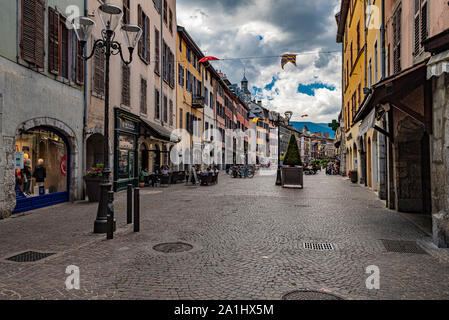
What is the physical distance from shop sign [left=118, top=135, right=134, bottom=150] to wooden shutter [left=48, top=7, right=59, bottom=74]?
5.56 metres

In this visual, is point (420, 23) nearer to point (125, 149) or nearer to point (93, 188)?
point (93, 188)

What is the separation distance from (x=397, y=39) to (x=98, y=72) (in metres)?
11.2

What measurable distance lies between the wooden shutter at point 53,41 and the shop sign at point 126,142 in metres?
5.56

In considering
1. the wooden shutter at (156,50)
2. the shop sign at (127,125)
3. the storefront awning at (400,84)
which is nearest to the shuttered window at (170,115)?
the wooden shutter at (156,50)

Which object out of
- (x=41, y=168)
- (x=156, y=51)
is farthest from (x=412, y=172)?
(x=156, y=51)

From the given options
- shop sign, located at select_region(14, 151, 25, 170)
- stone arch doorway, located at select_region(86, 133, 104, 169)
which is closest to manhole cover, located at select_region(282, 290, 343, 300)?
shop sign, located at select_region(14, 151, 25, 170)

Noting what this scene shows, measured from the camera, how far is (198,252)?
545 cm

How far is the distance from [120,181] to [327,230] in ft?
37.5

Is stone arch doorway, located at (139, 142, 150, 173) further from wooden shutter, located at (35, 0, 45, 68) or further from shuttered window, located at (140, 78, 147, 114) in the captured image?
wooden shutter, located at (35, 0, 45, 68)

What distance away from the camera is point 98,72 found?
45.5 feet

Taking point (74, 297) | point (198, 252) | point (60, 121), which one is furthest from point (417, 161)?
point (60, 121)

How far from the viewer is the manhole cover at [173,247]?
5582 mm

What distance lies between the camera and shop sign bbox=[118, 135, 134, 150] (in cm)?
1611
